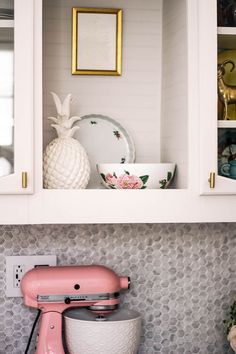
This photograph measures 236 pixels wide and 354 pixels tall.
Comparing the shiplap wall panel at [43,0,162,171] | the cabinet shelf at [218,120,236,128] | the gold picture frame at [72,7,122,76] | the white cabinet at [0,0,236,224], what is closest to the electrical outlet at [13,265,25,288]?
the white cabinet at [0,0,236,224]

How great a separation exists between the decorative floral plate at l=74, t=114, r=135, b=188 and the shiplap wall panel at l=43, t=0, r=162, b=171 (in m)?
0.04

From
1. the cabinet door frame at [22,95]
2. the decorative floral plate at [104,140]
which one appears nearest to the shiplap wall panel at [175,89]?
the decorative floral plate at [104,140]

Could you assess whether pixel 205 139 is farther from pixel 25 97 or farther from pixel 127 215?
pixel 25 97

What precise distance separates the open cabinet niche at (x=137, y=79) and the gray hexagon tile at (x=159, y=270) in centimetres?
29

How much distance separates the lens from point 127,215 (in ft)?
6.39

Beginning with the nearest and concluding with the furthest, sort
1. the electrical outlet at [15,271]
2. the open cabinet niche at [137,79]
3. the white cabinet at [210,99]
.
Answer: the white cabinet at [210,99] → the open cabinet niche at [137,79] → the electrical outlet at [15,271]

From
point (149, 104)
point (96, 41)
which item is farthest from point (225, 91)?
point (96, 41)

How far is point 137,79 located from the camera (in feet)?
7.34

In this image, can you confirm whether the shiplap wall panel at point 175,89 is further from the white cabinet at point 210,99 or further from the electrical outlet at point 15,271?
the electrical outlet at point 15,271

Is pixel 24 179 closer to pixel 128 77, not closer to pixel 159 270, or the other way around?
pixel 128 77

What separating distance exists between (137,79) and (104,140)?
0.80 ft

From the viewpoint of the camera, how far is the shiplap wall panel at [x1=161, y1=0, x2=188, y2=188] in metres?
2.01

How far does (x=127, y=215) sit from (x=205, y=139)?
31cm

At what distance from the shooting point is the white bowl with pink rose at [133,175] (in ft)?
6.49
